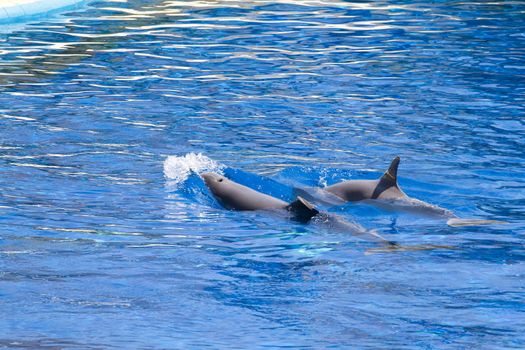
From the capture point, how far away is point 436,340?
20.1 feet

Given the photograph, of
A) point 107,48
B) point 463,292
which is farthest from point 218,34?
point 463,292

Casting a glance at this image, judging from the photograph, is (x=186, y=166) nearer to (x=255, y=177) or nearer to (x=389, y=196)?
(x=255, y=177)

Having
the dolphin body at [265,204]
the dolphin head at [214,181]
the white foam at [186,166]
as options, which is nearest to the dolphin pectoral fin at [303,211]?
the dolphin body at [265,204]

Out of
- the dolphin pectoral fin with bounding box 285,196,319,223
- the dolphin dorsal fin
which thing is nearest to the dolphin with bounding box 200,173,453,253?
the dolphin pectoral fin with bounding box 285,196,319,223

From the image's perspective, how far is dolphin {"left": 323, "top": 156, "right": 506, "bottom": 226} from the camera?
9.07 m

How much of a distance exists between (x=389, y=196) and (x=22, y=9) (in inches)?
644

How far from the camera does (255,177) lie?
35.6 feet

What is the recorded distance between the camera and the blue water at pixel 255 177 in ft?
21.5

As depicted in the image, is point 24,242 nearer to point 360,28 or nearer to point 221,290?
point 221,290

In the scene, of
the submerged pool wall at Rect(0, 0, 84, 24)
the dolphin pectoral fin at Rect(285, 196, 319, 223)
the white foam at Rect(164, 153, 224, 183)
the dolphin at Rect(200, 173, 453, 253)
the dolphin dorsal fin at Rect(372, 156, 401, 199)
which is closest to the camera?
the dolphin at Rect(200, 173, 453, 253)

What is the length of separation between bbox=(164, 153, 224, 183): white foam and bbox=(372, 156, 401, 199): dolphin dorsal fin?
218cm

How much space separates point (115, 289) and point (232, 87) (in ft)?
29.3

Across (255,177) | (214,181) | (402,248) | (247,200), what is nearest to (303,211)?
(247,200)

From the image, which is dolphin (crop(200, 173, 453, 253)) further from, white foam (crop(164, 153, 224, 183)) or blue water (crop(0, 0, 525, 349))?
white foam (crop(164, 153, 224, 183))
